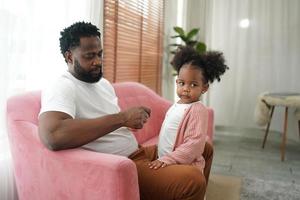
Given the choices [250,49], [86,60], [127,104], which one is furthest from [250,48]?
[86,60]

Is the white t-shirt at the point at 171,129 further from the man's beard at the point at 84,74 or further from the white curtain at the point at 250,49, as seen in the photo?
the white curtain at the point at 250,49

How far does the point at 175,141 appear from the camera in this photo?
1.55 metres

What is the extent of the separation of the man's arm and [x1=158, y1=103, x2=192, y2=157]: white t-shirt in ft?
1.21

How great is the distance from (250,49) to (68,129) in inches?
133

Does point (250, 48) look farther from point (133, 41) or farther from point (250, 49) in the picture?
point (133, 41)

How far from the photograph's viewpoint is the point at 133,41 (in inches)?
118

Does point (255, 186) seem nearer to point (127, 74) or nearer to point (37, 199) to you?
point (127, 74)

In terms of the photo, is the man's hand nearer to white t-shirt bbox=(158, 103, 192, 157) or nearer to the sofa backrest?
white t-shirt bbox=(158, 103, 192, 157)

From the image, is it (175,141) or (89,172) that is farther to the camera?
(175,141)

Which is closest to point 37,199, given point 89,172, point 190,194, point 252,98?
point 89,172

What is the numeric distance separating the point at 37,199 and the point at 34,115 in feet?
1.24

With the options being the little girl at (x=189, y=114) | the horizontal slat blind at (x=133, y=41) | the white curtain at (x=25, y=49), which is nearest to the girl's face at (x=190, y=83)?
the little girl at (x=189, y=114)

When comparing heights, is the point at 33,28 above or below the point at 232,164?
above

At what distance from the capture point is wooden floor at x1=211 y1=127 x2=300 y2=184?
283 cm
